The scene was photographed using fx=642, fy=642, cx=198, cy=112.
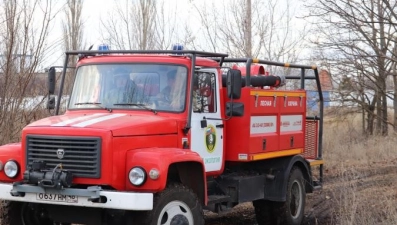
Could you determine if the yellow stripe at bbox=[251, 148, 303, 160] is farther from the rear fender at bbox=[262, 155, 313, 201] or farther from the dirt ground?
the dirt ground

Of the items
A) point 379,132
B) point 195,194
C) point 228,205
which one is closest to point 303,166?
point 228,205

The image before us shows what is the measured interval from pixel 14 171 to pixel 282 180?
4094 millimetres

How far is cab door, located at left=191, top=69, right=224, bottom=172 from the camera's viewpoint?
7.98 m

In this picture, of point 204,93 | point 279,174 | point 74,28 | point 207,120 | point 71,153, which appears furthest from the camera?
point 74,28

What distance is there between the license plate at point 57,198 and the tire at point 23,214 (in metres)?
0.73

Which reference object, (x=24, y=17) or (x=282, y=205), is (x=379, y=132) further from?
(x=24, y=17)

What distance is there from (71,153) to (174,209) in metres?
1.26

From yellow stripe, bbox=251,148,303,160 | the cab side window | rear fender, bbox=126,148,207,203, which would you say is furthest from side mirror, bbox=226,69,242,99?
yellow stripe, bbox=251,148,303,160

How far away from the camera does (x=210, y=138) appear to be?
27.0 feet

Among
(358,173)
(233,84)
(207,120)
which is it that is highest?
(233,84)

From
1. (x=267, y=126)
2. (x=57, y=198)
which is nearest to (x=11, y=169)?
(x=57, y=198)

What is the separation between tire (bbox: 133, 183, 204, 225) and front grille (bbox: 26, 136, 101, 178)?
0.68 metres

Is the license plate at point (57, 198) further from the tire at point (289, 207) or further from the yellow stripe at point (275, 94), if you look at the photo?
the tire at point (289, 207)

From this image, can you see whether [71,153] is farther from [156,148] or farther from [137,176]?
[156,148]
